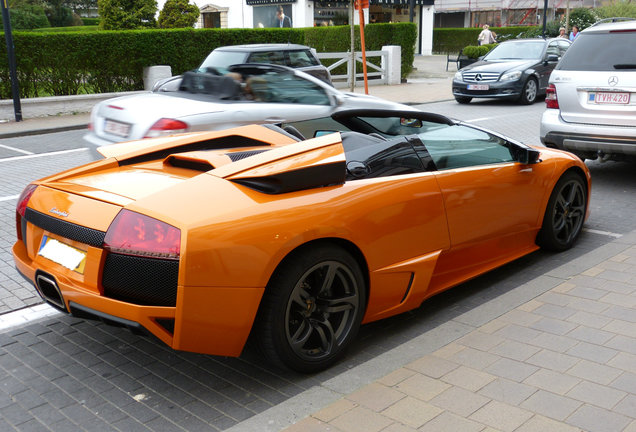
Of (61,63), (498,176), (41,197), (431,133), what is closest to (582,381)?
(498,176)

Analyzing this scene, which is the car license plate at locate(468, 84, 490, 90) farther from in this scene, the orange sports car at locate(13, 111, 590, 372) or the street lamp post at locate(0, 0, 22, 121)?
the orange sports car at locate(13, 111, 590, 372)

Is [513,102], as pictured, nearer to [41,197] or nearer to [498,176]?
[498,176]

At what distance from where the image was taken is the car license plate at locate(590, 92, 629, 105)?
24.7 ft

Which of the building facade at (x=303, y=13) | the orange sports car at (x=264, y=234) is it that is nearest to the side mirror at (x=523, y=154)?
the orange sports car at (x=264, y=234)

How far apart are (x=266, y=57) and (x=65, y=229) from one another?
1087cm

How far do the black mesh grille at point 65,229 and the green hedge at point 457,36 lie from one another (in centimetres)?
4677

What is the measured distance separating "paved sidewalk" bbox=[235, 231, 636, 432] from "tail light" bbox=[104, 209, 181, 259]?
879 mm

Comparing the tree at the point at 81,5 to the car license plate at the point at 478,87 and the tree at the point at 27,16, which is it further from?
the car license plate at the point at 478,87

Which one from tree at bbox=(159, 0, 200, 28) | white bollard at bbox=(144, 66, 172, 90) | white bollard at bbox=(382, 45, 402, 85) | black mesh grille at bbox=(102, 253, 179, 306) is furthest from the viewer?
tree at bbox=(159, 0, 200, 28)

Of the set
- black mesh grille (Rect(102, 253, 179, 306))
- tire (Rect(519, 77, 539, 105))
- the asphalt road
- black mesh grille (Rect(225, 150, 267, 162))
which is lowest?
the asphalt road

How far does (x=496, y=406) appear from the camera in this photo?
312 cm

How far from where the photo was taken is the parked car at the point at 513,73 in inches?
694

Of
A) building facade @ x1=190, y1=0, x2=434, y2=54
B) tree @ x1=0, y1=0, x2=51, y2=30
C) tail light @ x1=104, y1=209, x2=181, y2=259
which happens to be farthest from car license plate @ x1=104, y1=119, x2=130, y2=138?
tree @ x1=0, y1=0, x2=51, y2=30

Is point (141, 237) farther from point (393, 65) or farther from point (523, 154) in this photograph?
point (393, 65)
